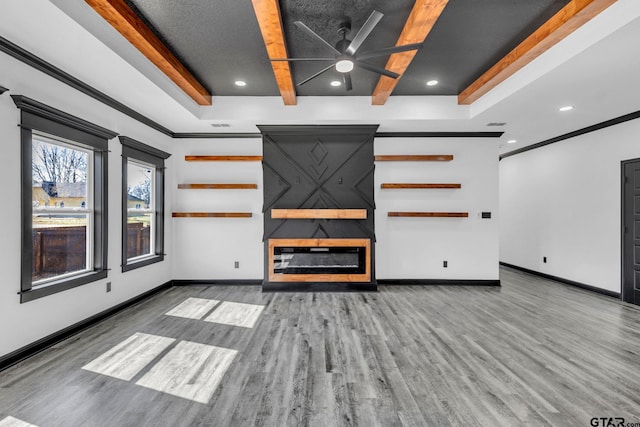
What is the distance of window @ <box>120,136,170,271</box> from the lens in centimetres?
381

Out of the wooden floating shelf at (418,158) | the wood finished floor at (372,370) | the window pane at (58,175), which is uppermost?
the wooden floating shelf at (418,158)

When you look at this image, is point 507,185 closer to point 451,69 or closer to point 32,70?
point 451,69

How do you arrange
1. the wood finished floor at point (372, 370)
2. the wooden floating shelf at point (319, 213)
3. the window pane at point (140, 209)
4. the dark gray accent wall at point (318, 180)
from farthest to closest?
1. the dark gray accent wall at point (318, 180)
2. the wooden floating shelf at point (319, 213)
3. the window pane at point (140, 209)
4. the wood finished floor at point (372, 370)

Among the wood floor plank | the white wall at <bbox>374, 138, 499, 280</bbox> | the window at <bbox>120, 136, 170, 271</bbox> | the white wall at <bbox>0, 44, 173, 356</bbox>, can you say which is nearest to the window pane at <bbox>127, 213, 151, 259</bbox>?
the window at <bbox>120, 136, 170, 271</bbox>

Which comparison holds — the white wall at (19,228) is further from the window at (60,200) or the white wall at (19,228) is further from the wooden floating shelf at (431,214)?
the wooden floating shelf at (431,214)

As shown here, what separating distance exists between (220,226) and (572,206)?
642 cm

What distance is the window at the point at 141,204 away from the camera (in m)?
3.81

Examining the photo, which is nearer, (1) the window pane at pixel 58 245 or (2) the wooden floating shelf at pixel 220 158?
(1) the window pane at pixel 58 245

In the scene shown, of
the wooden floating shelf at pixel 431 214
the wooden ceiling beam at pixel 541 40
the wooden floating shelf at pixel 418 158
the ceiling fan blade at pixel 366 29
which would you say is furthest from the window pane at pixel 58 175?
the wooden ceiling beam at pixel 541 40

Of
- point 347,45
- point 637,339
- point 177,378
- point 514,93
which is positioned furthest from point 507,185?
point 177,378

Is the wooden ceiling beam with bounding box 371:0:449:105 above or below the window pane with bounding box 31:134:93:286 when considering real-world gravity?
above

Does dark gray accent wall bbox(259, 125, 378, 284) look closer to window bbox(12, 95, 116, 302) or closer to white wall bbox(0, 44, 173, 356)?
white wall bbox(0, 44, 173, 356)

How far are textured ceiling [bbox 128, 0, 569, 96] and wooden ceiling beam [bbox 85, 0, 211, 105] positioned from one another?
8cm

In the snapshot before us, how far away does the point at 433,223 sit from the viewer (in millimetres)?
5008
